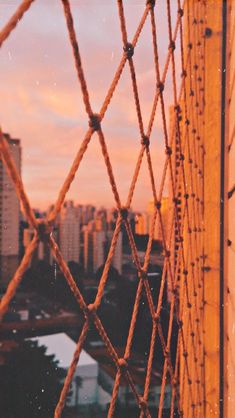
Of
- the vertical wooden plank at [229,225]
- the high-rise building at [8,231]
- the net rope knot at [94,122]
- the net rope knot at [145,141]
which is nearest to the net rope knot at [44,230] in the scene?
the net rope knot at [94,122]

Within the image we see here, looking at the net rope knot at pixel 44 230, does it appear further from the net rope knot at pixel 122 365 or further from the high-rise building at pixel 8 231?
the high-rise building at pixel 8 231

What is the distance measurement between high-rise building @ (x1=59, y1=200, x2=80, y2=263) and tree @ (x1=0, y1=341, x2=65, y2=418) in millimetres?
5659

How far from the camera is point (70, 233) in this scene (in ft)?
54.9

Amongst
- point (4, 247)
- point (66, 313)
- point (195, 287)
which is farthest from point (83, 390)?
point (195, 287)

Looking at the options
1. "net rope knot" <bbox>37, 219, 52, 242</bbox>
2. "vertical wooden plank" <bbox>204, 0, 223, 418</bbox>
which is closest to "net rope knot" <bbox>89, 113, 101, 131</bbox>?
"net rope knot" <bbox>37, 219, 52, 242</bbox>

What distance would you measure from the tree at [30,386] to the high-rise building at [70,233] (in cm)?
566

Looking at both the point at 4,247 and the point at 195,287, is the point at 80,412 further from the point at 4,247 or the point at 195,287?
the point at 195,287

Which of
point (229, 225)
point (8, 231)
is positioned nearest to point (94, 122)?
point (229, 225)

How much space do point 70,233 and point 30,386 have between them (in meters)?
7.26

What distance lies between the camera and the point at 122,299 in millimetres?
14344

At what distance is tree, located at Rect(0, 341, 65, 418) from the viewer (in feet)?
30.8

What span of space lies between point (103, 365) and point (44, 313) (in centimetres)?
513

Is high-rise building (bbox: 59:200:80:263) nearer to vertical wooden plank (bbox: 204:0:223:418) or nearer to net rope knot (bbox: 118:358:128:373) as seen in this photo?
vertical wooden plank (bbox: 204:0:223:418)

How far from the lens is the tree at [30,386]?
938cm
